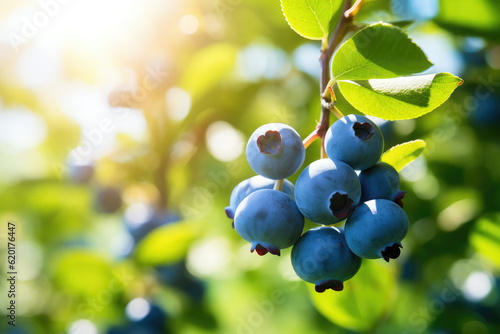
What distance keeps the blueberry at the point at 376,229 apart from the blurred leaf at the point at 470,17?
78 centimetres

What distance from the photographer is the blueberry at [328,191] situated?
0.73 m

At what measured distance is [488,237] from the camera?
1.60 m

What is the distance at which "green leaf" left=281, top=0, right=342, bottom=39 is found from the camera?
83 cm

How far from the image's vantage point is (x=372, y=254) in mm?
749

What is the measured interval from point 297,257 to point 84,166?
66.2 inches

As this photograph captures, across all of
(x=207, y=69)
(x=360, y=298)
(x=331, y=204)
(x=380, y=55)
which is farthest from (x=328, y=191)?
(x=207, y=69)

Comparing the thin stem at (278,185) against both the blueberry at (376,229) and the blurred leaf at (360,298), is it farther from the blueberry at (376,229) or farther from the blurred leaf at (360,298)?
the blurred leaf at (360,298)

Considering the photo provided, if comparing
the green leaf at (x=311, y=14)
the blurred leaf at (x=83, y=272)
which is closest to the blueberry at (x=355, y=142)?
the green leaf at (x=311, y=14)

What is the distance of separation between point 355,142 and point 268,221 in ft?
0.69

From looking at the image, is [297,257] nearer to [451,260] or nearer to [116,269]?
[116,269]

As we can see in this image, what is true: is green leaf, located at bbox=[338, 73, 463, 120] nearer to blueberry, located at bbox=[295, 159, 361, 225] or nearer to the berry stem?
the berry stem

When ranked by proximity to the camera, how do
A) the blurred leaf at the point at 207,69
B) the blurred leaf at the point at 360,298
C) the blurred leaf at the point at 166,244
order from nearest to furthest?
the blurred leaf at the point at 360,298 → the blurred leaf at the point at 166,244 → the blurred leaf at the point at 207,69

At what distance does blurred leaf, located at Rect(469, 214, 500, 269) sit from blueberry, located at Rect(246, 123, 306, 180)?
114 cm

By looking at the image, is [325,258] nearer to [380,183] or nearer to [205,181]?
[380,183]
